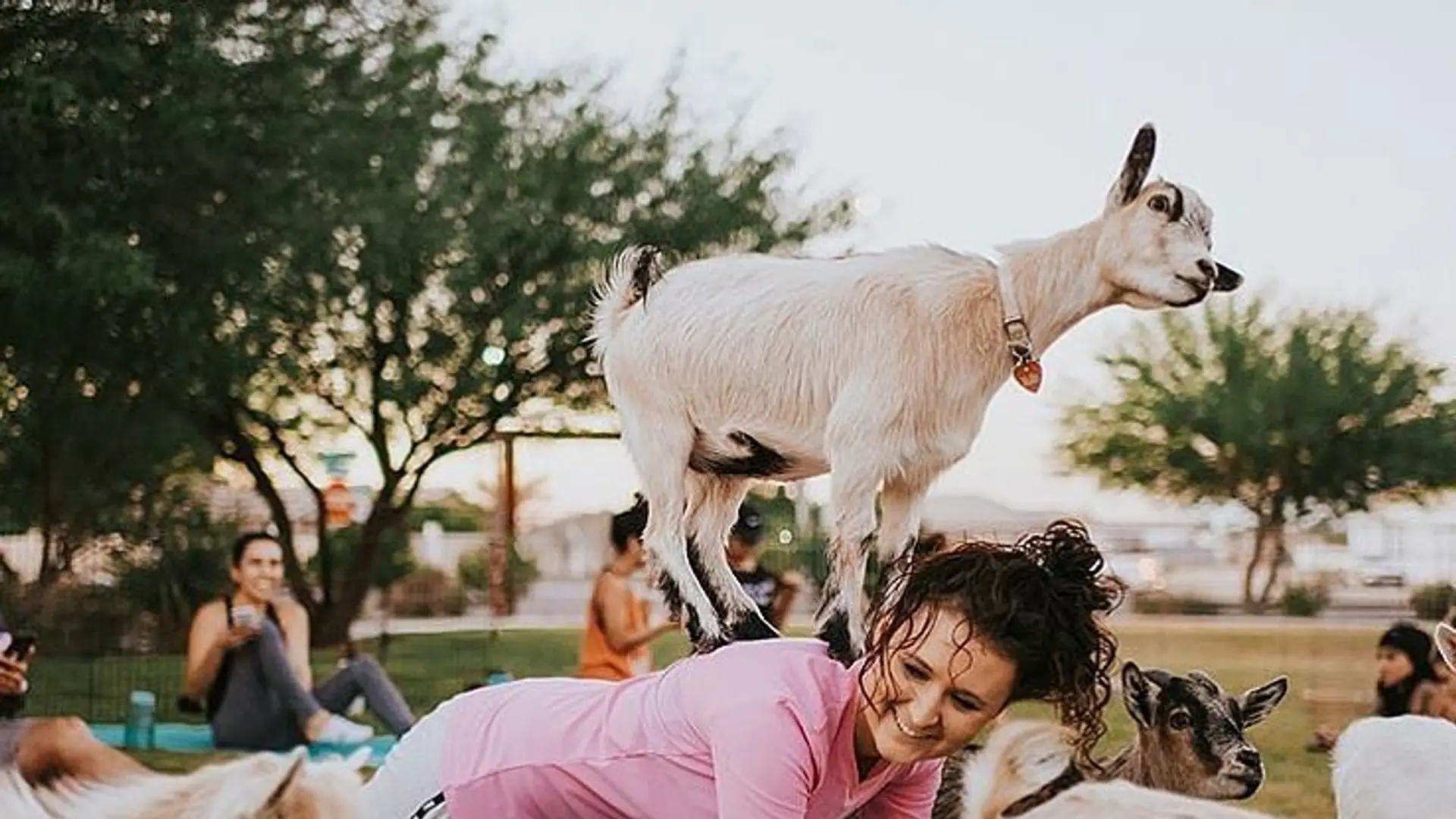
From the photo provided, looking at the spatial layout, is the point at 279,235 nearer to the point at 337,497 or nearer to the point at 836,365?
the point at 337,497

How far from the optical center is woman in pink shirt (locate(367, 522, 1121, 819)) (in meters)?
1.37

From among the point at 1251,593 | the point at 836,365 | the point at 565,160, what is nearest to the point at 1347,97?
the point at 1251,593

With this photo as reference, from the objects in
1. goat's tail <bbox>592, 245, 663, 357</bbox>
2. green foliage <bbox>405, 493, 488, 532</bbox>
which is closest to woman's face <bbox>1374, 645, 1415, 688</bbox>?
goat's tail <bbox>592, 245, 663, 357</bbox>

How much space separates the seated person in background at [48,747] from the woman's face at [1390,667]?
1510 mm

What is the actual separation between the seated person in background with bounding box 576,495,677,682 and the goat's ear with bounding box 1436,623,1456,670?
0.88 metres

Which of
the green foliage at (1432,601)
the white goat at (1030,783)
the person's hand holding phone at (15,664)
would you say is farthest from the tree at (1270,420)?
the person's hand holding phone at (15,664)

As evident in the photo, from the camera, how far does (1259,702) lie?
2111 millimetres

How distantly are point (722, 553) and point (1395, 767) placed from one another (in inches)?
30.7

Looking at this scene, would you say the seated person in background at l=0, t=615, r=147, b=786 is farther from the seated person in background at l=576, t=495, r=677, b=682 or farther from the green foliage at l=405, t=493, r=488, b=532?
the seated person in background at l=576, t=495, r=677, b=682

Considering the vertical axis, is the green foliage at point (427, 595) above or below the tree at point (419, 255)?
below

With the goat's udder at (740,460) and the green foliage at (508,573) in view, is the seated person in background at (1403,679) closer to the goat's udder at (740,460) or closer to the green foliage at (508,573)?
the goat's udder at (740,460)

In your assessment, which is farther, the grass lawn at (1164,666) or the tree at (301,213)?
the tree at (301,213)

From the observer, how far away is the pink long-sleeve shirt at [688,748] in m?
1.37

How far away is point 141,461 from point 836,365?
1003 mm
